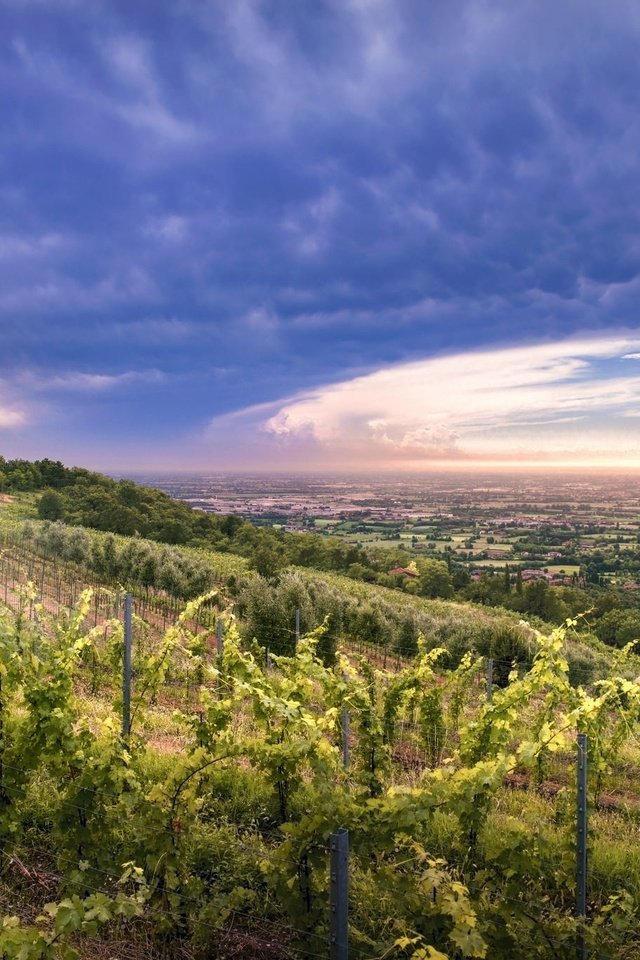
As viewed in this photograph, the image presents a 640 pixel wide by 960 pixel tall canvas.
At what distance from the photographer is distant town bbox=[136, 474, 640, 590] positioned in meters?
89.4

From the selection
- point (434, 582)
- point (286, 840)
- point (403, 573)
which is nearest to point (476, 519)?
point (403, 573)

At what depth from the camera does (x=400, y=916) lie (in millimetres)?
3936

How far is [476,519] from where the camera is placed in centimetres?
14000

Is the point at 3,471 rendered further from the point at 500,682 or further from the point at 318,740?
the point at 318,740

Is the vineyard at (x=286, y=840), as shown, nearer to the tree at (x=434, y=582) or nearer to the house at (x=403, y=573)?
the tree at (x=434, y=582)

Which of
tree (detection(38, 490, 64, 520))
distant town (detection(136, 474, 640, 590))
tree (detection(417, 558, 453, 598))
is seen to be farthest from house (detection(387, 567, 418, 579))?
tree (detection(38, 490, 64, 520))

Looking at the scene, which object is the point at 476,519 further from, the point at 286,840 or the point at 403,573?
the point at 286,840

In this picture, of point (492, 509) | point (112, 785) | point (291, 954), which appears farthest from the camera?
point (492, 509)

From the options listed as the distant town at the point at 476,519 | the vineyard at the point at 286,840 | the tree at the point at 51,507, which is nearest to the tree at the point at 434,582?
the distant town at the point at 476,519

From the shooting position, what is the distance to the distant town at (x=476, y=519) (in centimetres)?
8944

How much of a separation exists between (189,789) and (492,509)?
532 feet

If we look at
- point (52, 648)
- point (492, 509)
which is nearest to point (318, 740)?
point (52, 648)

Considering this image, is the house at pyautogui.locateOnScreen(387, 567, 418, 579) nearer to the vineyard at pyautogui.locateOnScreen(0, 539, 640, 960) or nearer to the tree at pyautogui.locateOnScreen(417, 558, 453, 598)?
the tree at pyautogui.locateOnScreen(417, 558, 453, 598)

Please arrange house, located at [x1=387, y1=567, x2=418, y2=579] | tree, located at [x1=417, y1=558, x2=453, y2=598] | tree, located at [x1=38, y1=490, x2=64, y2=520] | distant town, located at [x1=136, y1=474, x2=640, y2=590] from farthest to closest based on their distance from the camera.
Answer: distant town, located at [x1=136, y1=474, x2=640, y2=590]
house, located at [x1=387, y1=567, x2=418, y2=579]
tree, located at [x1=38, y1=490, x2=64, y2=520]
tree, located at [x1=417, y1=558, x2=453, y2=598]
